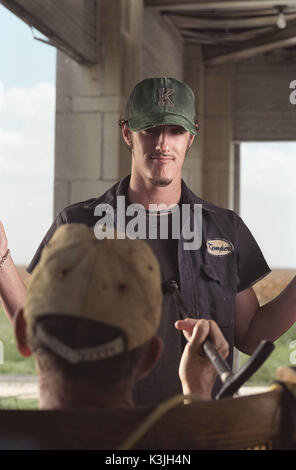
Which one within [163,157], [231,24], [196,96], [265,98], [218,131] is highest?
[231,24]

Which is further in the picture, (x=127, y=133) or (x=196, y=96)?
(x=196, y=96)

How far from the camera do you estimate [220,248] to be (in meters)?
2.00

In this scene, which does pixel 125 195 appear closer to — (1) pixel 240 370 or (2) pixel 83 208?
(2) pixel 83 208

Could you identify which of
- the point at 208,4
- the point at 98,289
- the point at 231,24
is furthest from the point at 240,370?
the point at 231,24

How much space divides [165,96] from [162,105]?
3cm

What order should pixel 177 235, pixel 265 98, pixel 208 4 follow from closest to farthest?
pixel 177 235, pixel 208 4, pixel 265 98

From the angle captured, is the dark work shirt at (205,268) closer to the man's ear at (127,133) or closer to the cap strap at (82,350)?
the man's ear at (127,133)

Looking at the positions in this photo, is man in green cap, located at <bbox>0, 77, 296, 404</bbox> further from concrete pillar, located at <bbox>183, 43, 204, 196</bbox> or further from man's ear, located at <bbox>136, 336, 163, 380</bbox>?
concrete pillar, located at <bbox>183, 43, 204, 196</bbox>

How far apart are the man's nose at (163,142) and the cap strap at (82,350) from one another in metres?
1.07

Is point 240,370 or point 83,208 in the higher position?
point 83,208

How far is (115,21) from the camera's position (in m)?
4.90

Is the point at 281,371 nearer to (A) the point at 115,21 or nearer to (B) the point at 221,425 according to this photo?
(B) the point at 221,425

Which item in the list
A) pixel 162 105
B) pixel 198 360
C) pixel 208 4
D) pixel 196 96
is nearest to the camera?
pixel 198 360

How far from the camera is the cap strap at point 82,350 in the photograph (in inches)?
31.7
